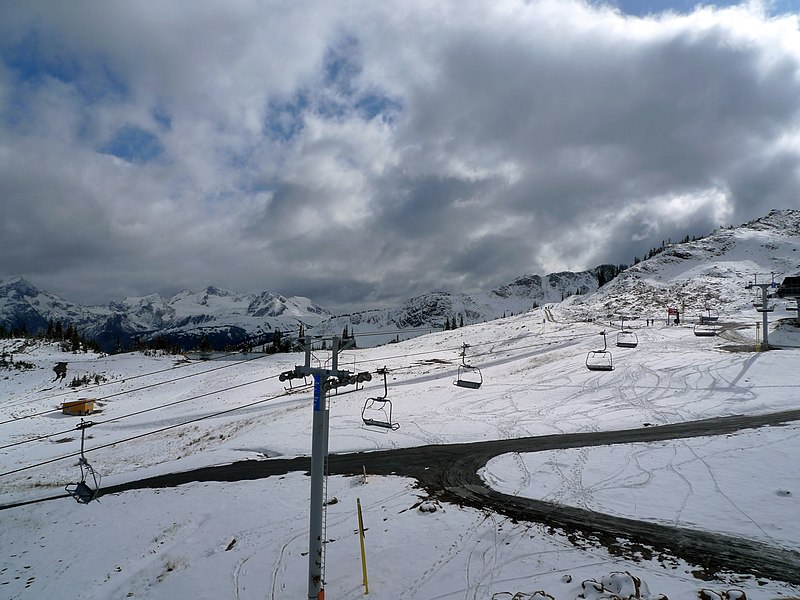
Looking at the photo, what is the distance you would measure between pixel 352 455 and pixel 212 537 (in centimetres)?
1342

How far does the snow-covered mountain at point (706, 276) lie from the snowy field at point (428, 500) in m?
60.7

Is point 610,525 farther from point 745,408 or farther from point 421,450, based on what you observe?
Answer: point 745,408

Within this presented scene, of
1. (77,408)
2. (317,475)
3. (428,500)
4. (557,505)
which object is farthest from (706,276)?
(77,408)

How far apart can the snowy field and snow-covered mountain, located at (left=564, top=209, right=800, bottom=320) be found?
60.7 meters

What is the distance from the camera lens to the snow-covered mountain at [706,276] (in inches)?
4341

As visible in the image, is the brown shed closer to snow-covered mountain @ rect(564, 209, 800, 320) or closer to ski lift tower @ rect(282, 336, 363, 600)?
ski lift tower @ rect(282, 336, 363, 600)

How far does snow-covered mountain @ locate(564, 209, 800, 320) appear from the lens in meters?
110

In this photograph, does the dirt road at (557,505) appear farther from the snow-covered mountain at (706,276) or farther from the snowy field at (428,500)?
the snow-covered mountain at (706,276)

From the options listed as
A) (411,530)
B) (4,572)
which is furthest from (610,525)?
(4,572)

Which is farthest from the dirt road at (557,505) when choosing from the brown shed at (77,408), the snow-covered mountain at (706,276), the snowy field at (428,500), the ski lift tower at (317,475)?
the snow-covered mountain at (706,276)

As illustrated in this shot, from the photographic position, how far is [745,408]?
35.8 m

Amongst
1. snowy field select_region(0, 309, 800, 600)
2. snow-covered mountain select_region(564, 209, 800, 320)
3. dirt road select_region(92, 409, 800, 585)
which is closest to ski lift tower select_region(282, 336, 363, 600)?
snowy field select_region(0, 309, 800, 600)

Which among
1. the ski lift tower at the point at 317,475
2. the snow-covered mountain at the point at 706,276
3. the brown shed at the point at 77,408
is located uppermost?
the snow-covered mountain at the point at 706,276

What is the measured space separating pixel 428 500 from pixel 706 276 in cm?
14597
